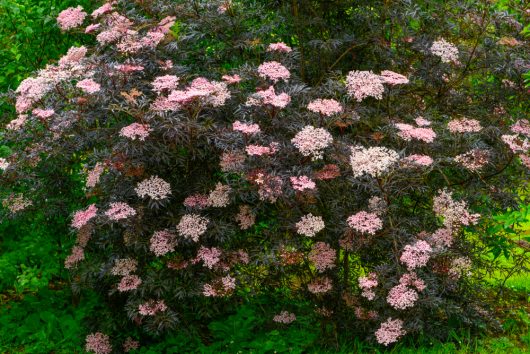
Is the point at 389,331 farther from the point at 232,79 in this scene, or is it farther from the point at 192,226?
the point at 232,79

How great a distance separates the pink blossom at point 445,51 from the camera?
4.33 meters

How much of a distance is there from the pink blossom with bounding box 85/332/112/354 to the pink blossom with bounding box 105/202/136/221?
119 centimetres

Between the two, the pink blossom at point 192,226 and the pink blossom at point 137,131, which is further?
the pink blossom at point 192,226

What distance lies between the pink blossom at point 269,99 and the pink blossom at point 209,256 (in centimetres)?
98

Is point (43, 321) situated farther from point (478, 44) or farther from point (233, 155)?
point (478, 44)

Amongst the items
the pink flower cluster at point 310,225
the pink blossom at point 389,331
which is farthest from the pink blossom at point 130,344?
the pink blossom at point 389,331

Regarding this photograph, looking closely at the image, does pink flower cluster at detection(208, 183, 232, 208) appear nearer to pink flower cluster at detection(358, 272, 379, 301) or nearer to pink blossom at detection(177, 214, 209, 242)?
pink blossom at detection(177, 214, 209, 242)

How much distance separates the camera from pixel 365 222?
3.77 m

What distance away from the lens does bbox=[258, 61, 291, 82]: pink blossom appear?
3.98 metres

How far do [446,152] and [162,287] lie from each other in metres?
2.24

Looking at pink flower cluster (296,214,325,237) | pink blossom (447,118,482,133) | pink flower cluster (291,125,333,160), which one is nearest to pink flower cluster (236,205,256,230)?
pink flower cluster (296,214,325,237)

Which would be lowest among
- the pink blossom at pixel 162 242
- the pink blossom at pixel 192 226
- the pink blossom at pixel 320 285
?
the pink blossom at pixel 320 285

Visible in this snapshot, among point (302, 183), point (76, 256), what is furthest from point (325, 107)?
point (76, 256)

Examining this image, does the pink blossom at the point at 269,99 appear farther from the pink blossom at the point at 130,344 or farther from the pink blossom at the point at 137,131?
the pink blossom at the point at 130,344
